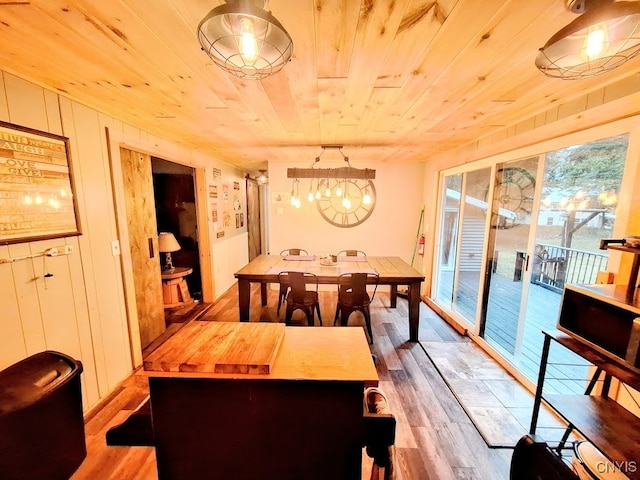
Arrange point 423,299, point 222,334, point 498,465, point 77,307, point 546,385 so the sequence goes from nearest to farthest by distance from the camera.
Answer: point 222,334 < point 498,465 < point 77,307 < point 546,385 < point 423,299

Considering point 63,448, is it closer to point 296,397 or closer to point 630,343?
point 296,397

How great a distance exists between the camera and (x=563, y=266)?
3949 millimetres

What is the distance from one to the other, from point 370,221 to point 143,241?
11.4 ft

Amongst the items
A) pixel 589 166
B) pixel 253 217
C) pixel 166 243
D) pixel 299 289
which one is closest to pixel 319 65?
pixel 299 289

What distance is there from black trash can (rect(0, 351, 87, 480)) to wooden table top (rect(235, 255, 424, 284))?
1.75 meters

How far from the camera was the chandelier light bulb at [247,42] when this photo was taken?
0.89 m

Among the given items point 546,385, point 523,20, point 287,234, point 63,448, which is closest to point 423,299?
point 546,385

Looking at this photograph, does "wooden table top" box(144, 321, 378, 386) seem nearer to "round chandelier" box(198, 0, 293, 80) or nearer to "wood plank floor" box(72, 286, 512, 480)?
Answer: "wood plank floor" box(72, 286, 512, 480)

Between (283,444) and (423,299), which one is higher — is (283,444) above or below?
above

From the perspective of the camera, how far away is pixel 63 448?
1.48 metres

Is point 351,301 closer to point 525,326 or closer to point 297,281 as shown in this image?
point 297,281

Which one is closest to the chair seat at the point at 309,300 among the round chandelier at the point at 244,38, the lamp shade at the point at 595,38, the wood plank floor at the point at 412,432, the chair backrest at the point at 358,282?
the chair backrest at the point at 358,282

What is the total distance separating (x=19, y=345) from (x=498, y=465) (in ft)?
10.0

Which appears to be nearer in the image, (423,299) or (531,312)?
(531,312)
